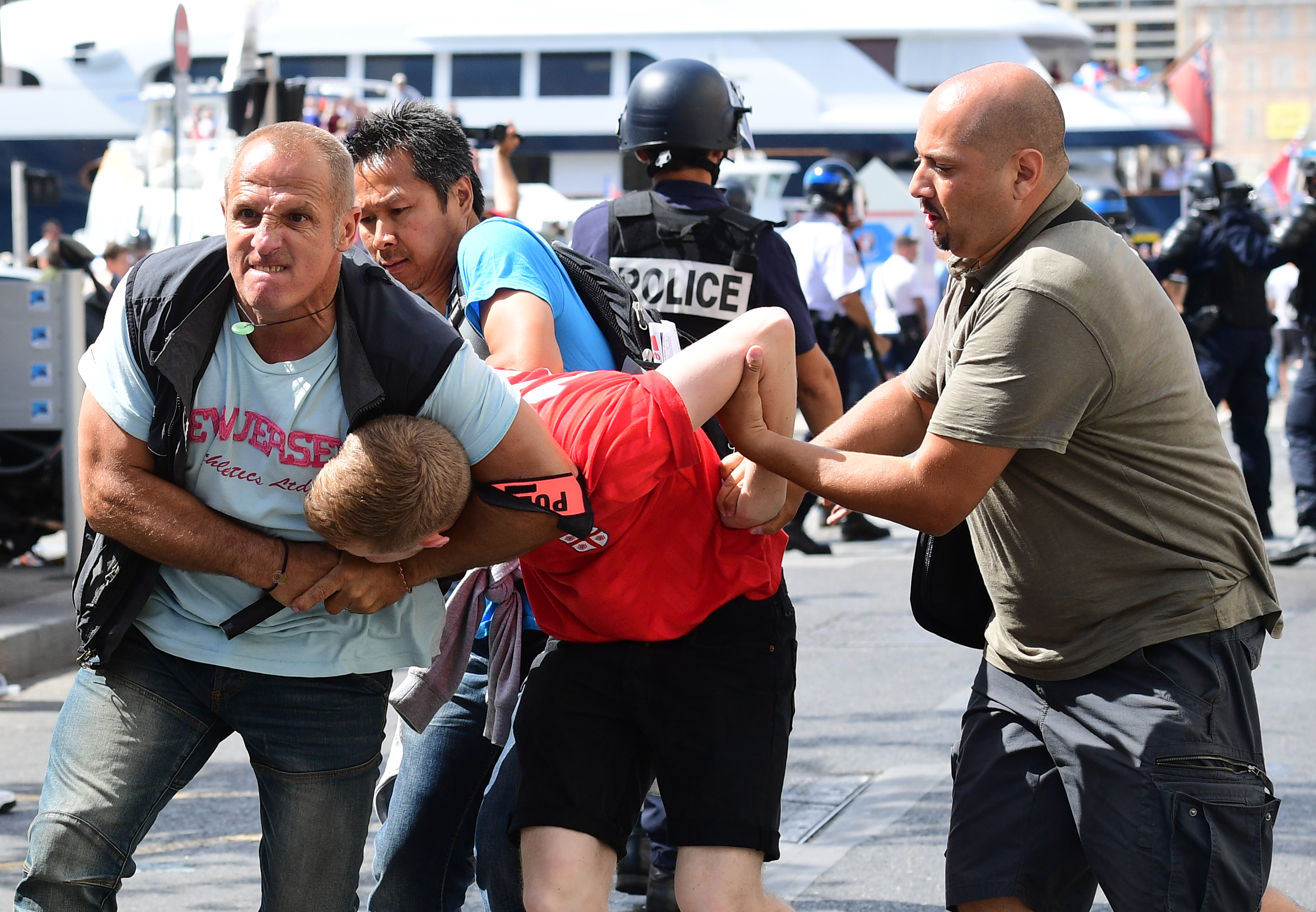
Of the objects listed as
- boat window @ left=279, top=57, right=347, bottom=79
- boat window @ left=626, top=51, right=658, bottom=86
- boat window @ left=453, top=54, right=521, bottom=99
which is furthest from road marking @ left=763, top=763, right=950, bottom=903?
boat window @ left=279, top=57, right=347, bottom=79

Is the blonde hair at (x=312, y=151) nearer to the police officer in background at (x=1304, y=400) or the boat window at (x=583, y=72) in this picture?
the police officer in background at (x=1304, y=400)

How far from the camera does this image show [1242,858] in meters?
2.56

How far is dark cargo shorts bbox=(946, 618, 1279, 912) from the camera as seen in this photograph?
255 centimetres

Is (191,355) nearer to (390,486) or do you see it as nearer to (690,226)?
(390,486)

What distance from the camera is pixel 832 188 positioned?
9.69 meters

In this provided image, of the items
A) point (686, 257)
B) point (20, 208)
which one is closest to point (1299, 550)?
point (686, 257)

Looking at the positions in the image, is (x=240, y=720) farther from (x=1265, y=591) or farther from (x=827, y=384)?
(x=827, y=384)

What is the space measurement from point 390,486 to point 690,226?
2174 millimetres

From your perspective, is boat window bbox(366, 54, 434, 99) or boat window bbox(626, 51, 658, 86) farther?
boat window bbox(366, 54, 434, 99)

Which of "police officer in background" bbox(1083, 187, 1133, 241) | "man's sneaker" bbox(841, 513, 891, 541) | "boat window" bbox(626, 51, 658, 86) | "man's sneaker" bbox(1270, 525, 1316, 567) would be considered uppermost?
"boat window" bbox(626, 51, 658, 86)

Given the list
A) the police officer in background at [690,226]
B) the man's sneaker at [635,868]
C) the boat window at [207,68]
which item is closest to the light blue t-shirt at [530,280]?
the police officer in background at [690,226]

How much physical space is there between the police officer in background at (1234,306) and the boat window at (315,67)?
33.1 m

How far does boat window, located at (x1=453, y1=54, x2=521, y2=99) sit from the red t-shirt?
37061 millimetres

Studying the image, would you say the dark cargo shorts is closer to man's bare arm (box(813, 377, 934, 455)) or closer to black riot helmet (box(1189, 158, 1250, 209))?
man's bare arm (box(813, 377, 934, 455))
